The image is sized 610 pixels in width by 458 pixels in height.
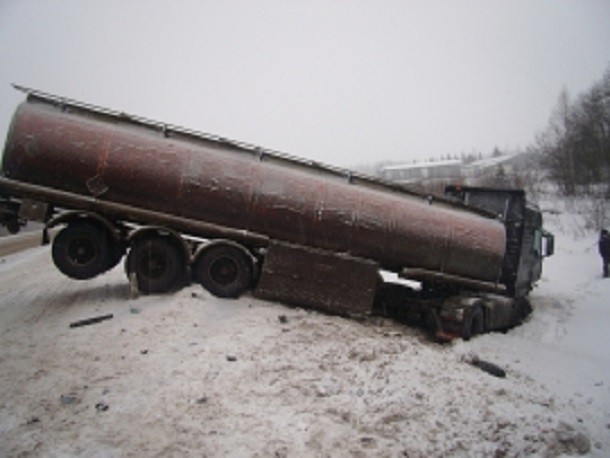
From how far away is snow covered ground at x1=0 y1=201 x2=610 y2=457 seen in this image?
4.05 meters

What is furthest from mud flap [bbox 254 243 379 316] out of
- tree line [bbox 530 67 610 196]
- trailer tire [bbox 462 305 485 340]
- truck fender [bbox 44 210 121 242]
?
tree line [bbox 530 67 610 196]

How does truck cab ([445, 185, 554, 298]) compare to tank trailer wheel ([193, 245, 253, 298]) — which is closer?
tank trailer wheel ([193, 245, 253, 298])

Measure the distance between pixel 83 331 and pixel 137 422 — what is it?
2.76m

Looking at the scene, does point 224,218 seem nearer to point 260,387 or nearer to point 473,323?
point 260,387

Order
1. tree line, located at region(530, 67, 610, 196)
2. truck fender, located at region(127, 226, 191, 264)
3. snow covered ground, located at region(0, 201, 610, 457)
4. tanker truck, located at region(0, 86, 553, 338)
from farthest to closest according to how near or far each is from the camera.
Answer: tree line, located at region(530, 67, 610, 196)
truck fender, located at region(127, 226, 191, 264)
tanker truck, located at region(0, 86, 553, 338)
snow covered ground, located at region(0, 201, 610, 457)

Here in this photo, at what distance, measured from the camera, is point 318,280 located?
27.4 feet

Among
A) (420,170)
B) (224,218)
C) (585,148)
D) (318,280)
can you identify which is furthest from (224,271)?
(420,170)

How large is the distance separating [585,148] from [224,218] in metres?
37.5

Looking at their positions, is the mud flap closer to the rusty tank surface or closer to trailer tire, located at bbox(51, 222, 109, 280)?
the rusty tank surface

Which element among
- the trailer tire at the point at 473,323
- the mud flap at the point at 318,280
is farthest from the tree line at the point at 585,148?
the mud flap at the point at 318,280

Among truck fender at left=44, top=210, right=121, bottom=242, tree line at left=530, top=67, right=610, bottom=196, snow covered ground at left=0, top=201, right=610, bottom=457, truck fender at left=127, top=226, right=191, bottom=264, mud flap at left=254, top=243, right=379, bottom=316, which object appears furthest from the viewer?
tree line at left=530, top=67, right=610, bottom=196

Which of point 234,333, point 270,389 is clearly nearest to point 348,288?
point 234,333

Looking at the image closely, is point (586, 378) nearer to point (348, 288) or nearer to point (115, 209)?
point (348, 288)

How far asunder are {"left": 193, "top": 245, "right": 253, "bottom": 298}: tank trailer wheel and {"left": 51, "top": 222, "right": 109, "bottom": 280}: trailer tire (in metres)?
1.83
